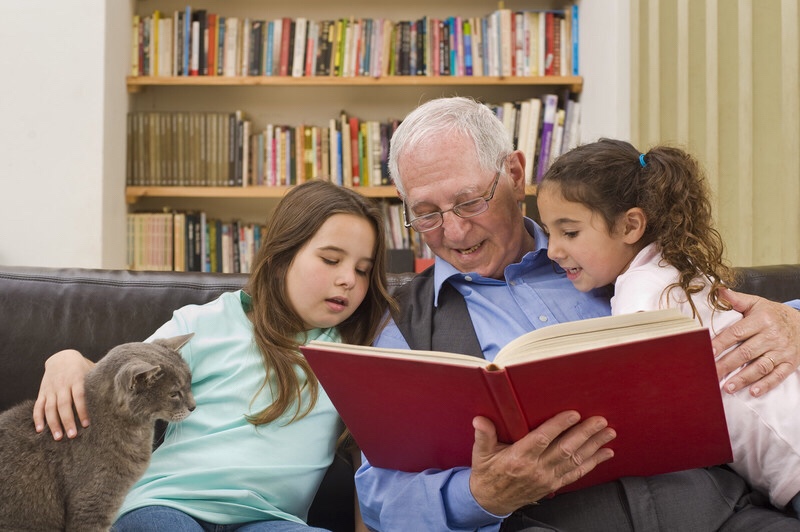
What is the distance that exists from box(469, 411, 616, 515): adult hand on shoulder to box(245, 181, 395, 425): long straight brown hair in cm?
50

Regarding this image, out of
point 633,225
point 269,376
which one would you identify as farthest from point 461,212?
point 269,376

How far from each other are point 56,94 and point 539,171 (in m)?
2.17

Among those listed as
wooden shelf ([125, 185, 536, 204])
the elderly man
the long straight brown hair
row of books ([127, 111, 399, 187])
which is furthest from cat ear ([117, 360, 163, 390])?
row of books ([127, 111, 399, 187])

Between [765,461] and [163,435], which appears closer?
[765,461]

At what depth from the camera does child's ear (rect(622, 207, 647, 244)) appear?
4.73 ft

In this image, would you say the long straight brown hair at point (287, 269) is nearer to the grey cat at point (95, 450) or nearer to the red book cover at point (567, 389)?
the grey cat at point (95, 450)

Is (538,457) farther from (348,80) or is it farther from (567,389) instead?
(348,80)

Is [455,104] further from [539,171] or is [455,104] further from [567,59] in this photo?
[567,59]

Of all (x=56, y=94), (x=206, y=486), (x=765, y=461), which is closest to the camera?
(x=765, y=461)

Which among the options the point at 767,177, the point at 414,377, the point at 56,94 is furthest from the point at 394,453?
the point at 56,94

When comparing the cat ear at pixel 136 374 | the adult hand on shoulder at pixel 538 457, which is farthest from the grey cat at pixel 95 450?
the adult hand on shoulder at pixel 538 457

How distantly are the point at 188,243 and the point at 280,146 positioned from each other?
0.64m

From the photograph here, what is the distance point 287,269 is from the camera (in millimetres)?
1633

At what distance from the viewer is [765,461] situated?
4.05 feet
